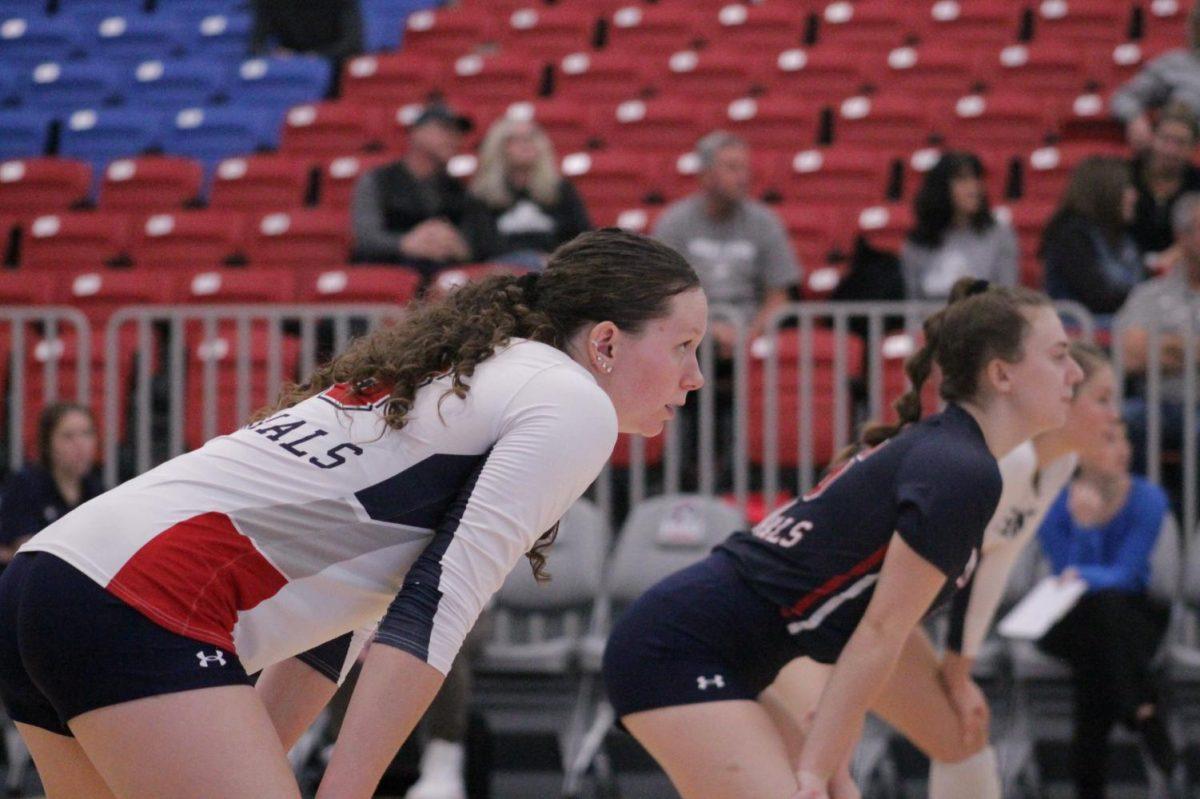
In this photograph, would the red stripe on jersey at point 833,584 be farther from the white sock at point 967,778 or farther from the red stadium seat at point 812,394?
the red stadium seat at point 812,394

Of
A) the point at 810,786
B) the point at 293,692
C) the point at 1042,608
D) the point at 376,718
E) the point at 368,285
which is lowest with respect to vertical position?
the point at 1042,608

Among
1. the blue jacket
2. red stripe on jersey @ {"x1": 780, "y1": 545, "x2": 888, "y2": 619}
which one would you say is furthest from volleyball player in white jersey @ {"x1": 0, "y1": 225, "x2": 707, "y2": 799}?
the blue jacket

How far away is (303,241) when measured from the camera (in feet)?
28.5

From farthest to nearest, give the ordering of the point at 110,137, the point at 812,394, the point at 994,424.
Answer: the point at 110,137, the point at 812,394, the point at 994,424

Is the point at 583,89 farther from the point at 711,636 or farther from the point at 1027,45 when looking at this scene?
the point at 711,636

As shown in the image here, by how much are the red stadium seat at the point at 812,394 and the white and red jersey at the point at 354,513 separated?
4.45 meters

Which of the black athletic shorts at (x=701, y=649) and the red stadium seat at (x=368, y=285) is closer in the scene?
the black athletic shorts at (x=701, y=649)

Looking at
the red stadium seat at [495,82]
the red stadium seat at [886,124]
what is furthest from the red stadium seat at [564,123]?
the red stadium seat at [886,124]

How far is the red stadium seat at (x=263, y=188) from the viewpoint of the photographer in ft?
30.7

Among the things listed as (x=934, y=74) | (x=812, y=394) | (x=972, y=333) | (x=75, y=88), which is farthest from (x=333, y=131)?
(x=972, y=333)

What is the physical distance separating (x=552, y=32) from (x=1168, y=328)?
5.53m

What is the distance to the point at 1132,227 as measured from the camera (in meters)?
7.78

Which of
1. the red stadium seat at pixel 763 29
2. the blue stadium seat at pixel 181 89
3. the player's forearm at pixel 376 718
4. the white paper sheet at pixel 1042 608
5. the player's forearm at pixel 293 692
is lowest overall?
the white paper sheet at pixel 1042 608

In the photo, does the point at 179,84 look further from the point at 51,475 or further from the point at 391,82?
the point at 51,475
